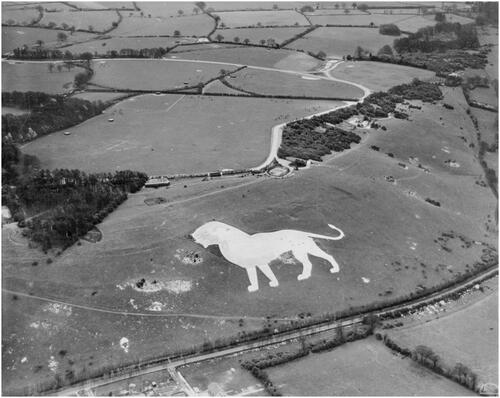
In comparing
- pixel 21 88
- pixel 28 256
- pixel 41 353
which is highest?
pixel 21 88

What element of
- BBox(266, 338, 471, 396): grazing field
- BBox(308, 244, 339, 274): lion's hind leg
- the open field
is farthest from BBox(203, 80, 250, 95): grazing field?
BBox(266, 338, 471, 396): grazing field

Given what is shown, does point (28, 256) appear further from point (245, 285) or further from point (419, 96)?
point (419, 96)

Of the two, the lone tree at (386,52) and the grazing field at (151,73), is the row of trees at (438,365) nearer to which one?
the grazing field at (151,73)

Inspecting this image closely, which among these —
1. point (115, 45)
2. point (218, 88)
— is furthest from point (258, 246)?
point (115, 45)

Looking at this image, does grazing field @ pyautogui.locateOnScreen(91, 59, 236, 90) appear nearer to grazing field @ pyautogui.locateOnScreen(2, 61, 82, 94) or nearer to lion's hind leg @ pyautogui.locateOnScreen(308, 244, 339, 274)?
grazing field @ pyautogui.locateOnScreen(2, 61, 82, 94)

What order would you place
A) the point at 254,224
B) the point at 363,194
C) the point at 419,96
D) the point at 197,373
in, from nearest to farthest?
the point at 197,373, the point at 254,224, the point at 363,194, the point at 419,96

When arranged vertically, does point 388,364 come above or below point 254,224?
below

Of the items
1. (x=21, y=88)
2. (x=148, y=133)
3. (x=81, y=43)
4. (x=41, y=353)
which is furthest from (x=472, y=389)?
(x=81, y=43)
